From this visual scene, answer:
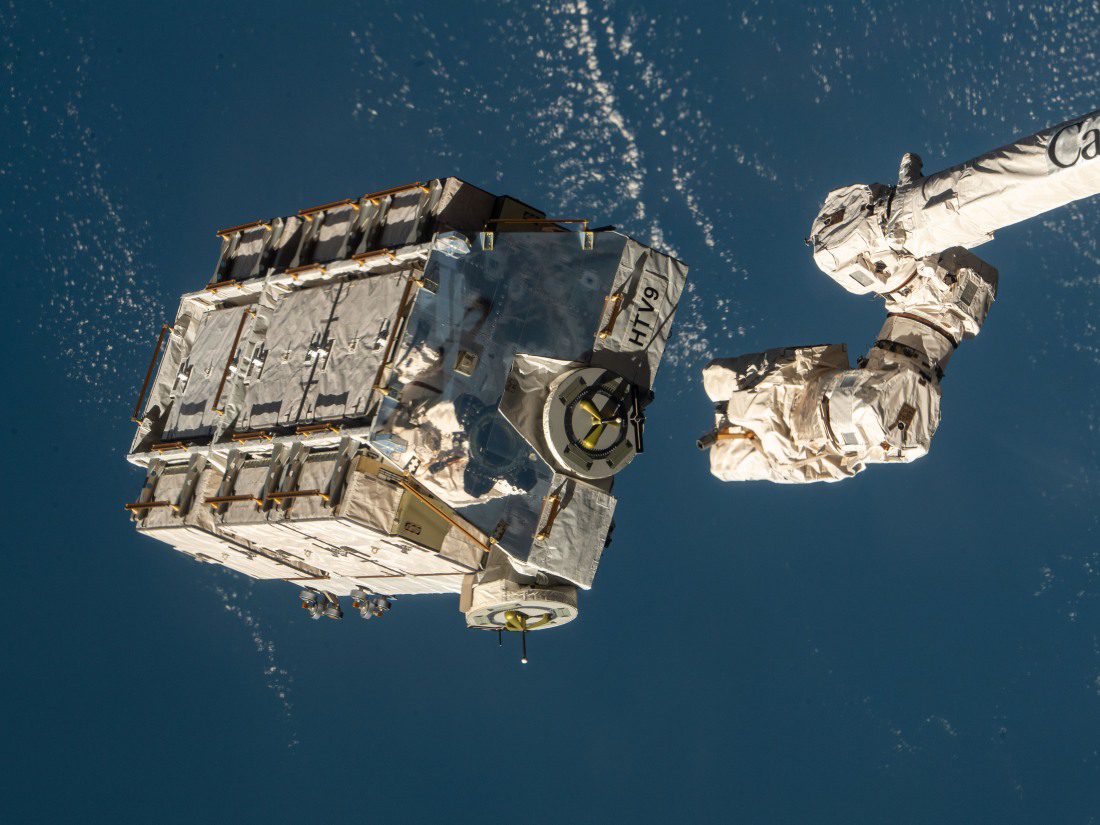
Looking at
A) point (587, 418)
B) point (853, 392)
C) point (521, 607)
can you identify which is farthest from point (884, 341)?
point (521, 607)

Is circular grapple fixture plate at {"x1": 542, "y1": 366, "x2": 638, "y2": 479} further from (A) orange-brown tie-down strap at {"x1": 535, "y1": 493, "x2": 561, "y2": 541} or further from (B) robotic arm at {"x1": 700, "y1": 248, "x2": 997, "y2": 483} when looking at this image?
(B) robotic arm at {"x1": 700, "y1": 248, "x2": 997, "y2": 483}

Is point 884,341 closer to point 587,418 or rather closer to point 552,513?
point 587,418

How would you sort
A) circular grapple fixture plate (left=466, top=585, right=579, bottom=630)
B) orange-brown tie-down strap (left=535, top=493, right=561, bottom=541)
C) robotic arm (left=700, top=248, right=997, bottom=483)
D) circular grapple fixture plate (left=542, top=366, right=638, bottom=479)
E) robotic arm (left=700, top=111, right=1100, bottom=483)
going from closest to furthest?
robotic arm (left=700, top=111, right=1100, bottom=483) → robotic arm (left=700, top=248, right=997, bottom=483) → circular grapple fixture plate (left=542, top=366, right=638, bottom=479) → orange-brown tie-down strap (left=535, top=493, right=561, bottom=541) → circular grapple fixture plate (left=466, top=585, right=579, bottom=630)

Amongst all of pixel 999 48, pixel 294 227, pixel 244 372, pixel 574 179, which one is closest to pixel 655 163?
pixel 574 179

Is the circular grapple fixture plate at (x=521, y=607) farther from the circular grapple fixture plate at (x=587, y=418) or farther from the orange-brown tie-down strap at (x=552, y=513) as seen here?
the circular grapple fixture plate at (x=587, y=418)

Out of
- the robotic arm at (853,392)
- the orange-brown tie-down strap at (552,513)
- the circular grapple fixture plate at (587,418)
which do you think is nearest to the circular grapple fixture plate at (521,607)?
the orange-brown tie-down strap at (552,513)

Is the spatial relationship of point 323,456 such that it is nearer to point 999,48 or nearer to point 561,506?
point 561,506

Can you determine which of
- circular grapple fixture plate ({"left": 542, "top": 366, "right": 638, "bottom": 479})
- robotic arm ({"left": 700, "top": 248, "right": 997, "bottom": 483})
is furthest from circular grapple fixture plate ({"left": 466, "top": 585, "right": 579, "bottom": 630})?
robotic arm ({"left": 700, "top": 248, "right": 997, "bottom": 483})
